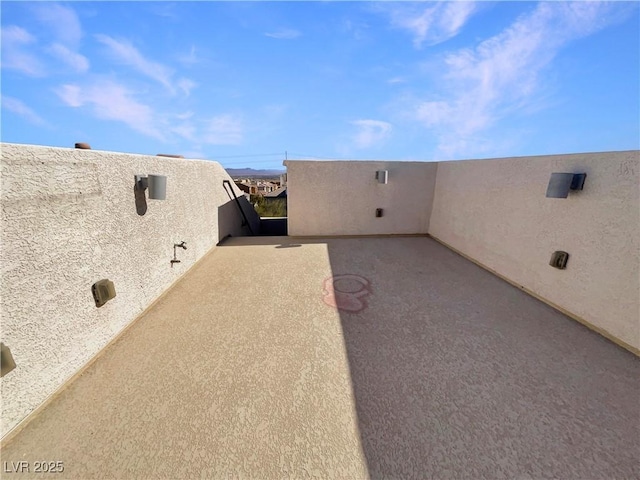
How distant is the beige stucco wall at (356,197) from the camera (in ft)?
22.8

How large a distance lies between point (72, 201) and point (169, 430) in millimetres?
2307

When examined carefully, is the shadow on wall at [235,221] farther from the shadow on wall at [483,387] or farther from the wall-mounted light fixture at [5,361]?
the wall-mounted light fixture at [5,361]

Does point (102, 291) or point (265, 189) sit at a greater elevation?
point (265, 189)

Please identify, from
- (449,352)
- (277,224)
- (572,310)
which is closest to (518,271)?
(572,310)

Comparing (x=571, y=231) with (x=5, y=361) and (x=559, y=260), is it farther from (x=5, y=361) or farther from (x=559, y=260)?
(x=5, y=361)

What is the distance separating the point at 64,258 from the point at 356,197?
6.20 meters

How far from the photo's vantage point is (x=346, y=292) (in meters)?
4.21

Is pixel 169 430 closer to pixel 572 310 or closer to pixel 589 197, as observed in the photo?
pixel 572 310

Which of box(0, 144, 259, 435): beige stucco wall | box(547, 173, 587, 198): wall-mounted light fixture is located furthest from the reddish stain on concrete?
box(547, 173, 587, 198): wall-mounted light fixture

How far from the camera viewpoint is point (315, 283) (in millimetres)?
4504

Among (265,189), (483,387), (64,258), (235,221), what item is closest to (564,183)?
(483,387)

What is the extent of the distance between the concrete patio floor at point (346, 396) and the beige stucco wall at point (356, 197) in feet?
12.1

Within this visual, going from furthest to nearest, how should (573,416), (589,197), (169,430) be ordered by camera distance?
(589,197)
(573,416)
(169,430)

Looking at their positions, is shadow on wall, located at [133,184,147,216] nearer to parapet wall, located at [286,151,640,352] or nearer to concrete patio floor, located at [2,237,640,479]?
concrete patio floor, located at [2,237,640,479]
